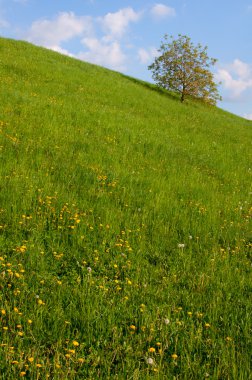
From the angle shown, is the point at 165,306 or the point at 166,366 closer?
the point at 166,366

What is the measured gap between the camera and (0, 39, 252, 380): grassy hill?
3184mm

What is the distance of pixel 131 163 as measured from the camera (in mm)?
8938

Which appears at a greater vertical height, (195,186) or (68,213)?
(195,186)

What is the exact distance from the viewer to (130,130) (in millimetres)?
12203

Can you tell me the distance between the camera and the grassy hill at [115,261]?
318 centimetres

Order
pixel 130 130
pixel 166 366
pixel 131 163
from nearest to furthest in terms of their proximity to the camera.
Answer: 1. pixel 166 366
2. pixel 131 163
3. pixel 130 130

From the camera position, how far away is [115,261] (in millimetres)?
4691

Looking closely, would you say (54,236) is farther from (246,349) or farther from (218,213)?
(218,213)

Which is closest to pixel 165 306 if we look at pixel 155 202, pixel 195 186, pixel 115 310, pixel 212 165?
pixel 115 310

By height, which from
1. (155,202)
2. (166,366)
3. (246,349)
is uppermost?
(155,202)

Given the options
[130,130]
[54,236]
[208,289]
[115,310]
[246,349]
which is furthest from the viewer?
[130,130]

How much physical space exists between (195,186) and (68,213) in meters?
3.61

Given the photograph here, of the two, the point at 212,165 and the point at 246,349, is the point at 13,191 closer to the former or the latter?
the point at 246,349

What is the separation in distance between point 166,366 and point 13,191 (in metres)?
3.93
